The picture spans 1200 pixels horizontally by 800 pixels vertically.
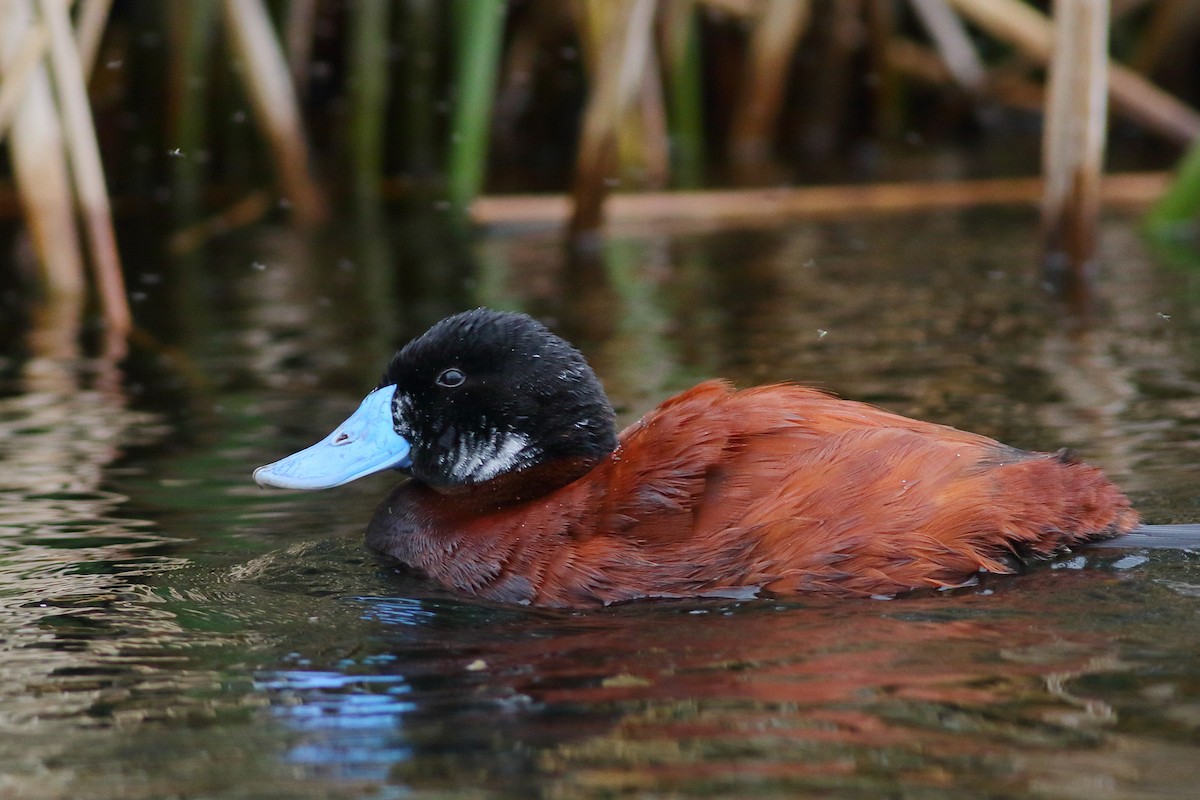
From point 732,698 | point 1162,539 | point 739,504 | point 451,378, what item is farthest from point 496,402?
point 1162,539

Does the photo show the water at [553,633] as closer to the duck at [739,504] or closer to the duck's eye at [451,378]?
the duck at [739,504]

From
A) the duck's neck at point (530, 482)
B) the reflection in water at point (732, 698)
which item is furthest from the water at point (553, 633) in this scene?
the duck's neck at point (530, 482)

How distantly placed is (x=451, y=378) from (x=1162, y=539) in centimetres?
187

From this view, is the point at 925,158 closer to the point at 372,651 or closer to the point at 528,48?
the point at 528,48

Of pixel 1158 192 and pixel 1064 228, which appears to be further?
pixel 1158 192

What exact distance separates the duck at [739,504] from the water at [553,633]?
9cm

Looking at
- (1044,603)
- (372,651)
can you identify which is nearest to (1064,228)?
(1044,603)

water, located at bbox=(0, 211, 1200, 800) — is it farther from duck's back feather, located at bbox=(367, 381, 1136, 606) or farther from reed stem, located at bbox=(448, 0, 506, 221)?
reed stem, located at bbox=(448, 0, 506, 221)

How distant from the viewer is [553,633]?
3.78 meters

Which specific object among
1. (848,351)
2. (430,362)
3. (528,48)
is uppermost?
(528,48)

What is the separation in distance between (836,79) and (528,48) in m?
2.56

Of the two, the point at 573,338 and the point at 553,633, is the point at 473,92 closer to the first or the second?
the point at 573,338

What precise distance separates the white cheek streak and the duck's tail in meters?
1.48

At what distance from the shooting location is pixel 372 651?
3668 mm
